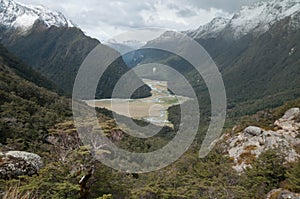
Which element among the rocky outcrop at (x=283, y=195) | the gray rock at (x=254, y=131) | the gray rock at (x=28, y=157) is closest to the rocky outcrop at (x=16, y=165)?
the gray rock at (x=28, y=157)

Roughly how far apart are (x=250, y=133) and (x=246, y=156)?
24.6 ft

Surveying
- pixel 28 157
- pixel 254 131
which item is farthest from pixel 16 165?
pixel 254 131

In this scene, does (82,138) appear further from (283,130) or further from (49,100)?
(49,100)

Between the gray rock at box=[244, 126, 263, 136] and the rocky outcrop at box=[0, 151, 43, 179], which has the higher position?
the gray rock at box=[244, 126, 263, 136]

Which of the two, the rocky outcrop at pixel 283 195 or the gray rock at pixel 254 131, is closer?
the rocky outcrop at pixel 283 195

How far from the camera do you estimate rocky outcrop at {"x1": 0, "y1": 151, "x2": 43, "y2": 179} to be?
467 inches

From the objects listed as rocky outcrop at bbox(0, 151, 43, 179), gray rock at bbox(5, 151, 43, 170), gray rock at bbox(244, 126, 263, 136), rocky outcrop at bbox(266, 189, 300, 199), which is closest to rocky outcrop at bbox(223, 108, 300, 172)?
gray rock at bbox(244, 126, 263, 136)

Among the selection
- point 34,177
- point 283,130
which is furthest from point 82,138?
point 283,130

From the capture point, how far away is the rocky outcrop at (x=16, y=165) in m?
11.9

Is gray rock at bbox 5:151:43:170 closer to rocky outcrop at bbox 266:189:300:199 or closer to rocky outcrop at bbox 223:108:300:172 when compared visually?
rocky outcrop at bbox 266:189:300:199

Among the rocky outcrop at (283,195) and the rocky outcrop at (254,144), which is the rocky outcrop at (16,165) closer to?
the rocky outcrop at (283,195)

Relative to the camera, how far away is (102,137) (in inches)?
759

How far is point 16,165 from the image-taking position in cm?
1217

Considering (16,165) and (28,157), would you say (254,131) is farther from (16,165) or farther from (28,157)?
(16,165)
